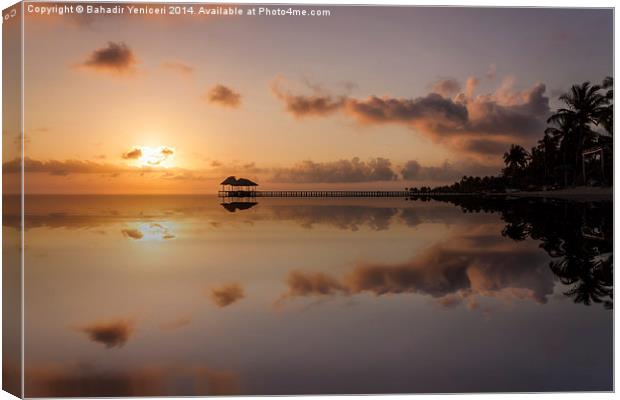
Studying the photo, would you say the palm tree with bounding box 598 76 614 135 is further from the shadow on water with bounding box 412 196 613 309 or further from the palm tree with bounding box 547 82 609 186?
the shadow on water with bounding box 412 196 613 309

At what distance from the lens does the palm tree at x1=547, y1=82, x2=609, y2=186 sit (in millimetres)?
4457

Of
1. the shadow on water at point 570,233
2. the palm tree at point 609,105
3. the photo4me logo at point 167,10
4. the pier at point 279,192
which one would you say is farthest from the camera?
the pier at point 279,192

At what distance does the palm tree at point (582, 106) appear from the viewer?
446 cm

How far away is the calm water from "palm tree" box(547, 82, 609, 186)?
59cm

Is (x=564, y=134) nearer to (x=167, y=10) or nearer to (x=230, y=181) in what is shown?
(x=230, y=181)

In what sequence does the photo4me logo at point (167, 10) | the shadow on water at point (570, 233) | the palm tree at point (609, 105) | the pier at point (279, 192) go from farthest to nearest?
the pier at point (279, 192), the shadow on water at point (570, 233), the palm tree at point (609, 105), the photo4me logo at point (167, 10)

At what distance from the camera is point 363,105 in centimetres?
457

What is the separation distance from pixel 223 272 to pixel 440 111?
6.30ft

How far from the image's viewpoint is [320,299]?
15.0 ft

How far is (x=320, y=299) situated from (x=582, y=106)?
2.19m

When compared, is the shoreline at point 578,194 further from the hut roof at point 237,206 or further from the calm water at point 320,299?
the hut roof at point 237,206

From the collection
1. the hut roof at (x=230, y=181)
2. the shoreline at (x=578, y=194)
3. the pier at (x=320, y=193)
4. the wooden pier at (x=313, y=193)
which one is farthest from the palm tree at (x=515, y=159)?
the hut roof at (x=230, y=181)

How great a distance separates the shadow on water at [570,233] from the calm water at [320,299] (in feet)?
0.04

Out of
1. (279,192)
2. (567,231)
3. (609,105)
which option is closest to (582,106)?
(609,105)
